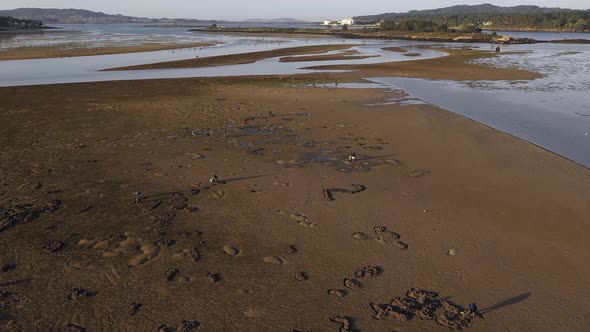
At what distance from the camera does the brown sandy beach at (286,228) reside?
601 centimetres

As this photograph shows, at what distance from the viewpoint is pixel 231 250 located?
297 inches

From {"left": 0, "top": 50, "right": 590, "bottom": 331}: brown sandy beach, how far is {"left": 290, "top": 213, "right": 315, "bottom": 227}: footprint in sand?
0.20ft

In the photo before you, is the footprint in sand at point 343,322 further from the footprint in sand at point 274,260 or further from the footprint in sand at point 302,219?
the footprint in sand at point 302,219

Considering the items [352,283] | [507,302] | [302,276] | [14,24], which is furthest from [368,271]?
[14,24]

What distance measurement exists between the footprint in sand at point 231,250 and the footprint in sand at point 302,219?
1.59m

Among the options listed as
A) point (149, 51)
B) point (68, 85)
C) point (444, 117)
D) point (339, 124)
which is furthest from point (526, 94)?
point (149, 51)

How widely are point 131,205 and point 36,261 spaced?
2424mm

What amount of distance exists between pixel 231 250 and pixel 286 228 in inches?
52.9

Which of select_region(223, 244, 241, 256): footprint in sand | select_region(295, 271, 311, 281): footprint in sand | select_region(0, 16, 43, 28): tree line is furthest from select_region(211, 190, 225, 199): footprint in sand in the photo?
select_region(0, 16, 43, 28): tree line

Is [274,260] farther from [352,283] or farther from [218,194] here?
[218,194]

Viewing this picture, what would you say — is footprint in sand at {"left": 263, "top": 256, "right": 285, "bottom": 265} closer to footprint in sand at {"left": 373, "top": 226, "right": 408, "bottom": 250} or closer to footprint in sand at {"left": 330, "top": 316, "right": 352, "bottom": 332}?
footprint in sand at {"left": 330, "top": 316, "right": 352, "bottom": 332}

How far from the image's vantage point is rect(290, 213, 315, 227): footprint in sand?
28.0 feet

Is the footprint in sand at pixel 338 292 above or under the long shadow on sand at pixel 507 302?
above

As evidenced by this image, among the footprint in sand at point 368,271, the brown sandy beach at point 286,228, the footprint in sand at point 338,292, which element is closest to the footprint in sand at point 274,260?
the brown sandy beach at point 286,228
